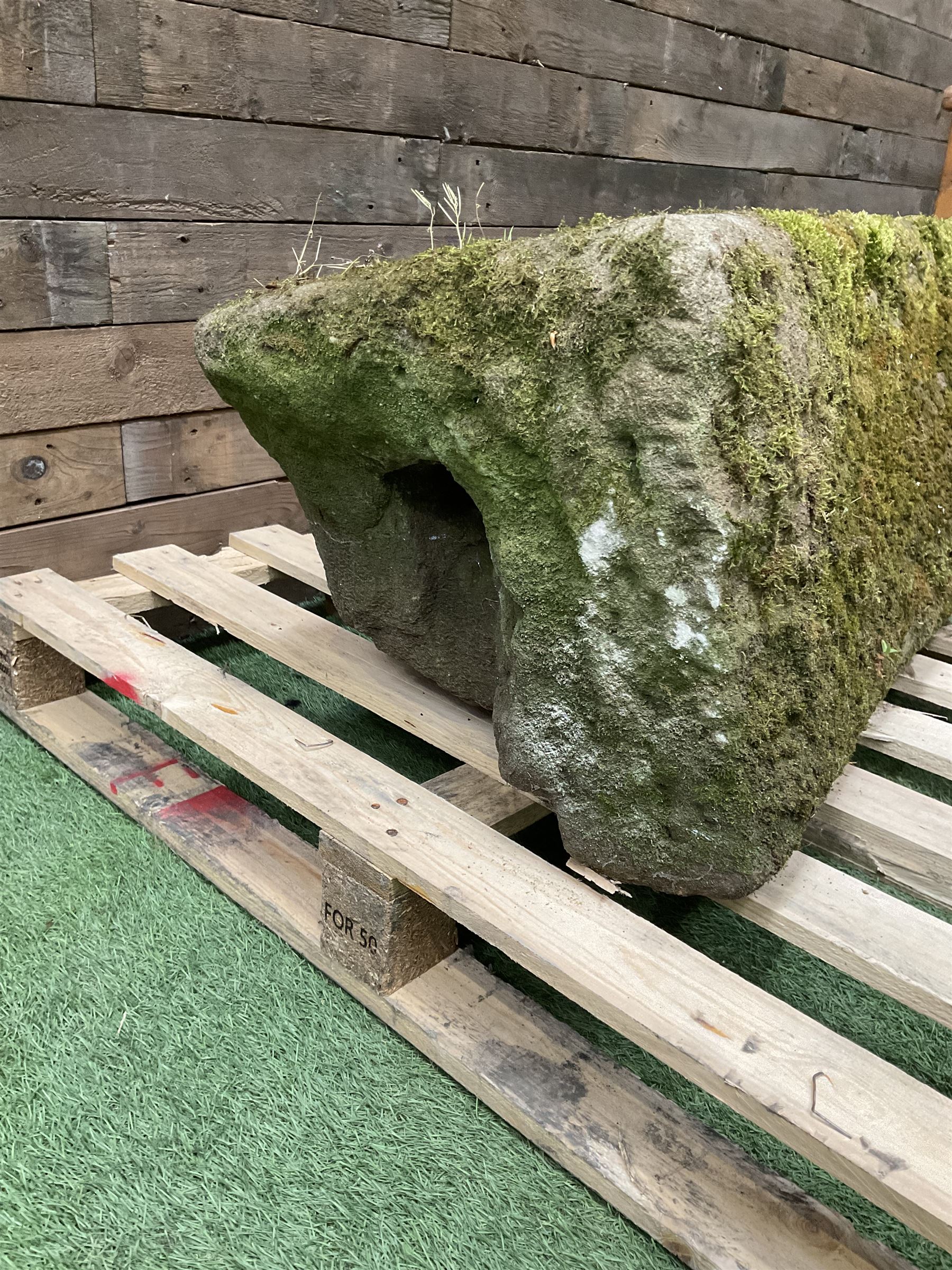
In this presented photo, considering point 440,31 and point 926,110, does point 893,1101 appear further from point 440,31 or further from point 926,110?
point 926,110

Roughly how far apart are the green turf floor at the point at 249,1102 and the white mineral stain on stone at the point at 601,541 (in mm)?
730

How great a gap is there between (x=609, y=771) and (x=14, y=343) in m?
1.71

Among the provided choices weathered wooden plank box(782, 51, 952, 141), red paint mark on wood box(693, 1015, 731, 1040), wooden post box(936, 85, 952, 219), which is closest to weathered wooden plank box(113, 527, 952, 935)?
red paint mark on wood box(693, 1015, 731, 1040)

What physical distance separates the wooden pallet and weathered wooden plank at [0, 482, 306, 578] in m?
0.30

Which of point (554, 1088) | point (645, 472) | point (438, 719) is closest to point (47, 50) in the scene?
point (438, 719)

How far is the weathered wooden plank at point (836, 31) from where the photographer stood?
10.8 feet

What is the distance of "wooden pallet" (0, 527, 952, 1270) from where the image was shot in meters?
1.07

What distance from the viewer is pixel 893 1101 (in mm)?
1030

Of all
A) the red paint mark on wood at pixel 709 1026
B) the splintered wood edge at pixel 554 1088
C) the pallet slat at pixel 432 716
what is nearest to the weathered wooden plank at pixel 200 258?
the pallet slat at pixel 432 716

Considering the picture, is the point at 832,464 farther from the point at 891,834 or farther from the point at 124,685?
the point at 124,685

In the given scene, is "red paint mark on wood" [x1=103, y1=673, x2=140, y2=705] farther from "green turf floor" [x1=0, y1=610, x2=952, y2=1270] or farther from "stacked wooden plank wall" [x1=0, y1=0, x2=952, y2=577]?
"stacked wooden plank wall" [x1=0, y1=0, x2=952, y2=577]

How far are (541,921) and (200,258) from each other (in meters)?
1.90

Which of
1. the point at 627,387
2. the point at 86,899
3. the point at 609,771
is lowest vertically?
the point at 86,899

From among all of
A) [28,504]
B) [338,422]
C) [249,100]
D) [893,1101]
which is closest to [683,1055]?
[893,1101]
